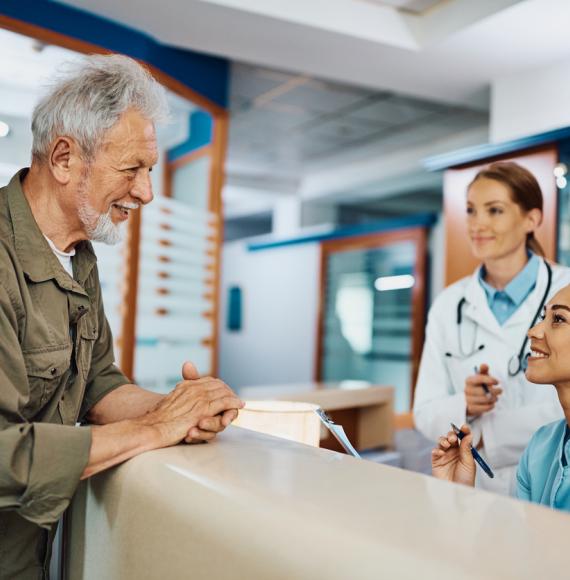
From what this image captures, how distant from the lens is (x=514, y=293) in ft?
7.99

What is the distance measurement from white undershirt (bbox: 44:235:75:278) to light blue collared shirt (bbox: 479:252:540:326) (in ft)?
5.00

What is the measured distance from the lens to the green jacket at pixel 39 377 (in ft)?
3.88

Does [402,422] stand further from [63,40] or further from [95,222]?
[95,222]

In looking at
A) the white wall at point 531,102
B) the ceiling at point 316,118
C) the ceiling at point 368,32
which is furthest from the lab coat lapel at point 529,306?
the ceiling at point 316,118

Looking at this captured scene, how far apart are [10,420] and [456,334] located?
1.67 meters

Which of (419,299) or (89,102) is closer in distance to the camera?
(89,102)

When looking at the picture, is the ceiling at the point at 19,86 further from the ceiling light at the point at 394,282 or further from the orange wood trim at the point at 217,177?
the ceiling light at the point at 394,282

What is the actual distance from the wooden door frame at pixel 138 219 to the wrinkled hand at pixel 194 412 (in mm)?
3320

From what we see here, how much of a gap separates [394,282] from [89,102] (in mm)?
7045

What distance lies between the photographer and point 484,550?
77 cm

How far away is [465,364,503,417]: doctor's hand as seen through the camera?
7.39ft

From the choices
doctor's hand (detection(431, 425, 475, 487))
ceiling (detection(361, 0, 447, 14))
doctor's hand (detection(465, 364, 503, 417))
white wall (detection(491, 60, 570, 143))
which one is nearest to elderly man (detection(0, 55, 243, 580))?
doctor's hand (detection(431, 425, 475, 487))

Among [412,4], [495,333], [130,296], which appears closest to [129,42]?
[130,296]

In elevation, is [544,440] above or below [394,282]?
below
